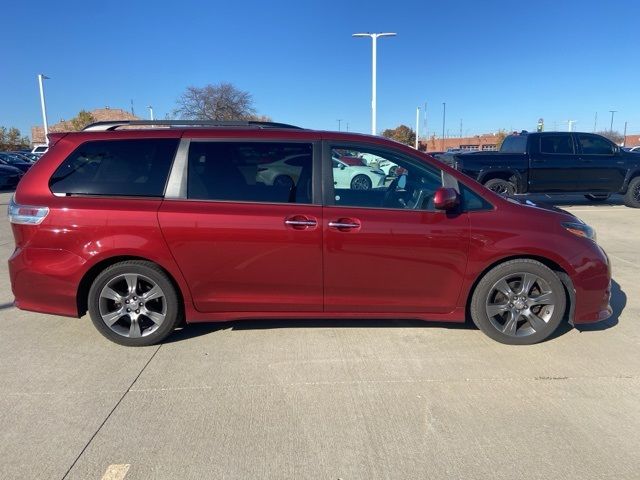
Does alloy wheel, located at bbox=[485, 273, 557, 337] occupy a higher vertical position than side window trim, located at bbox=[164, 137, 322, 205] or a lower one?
lower

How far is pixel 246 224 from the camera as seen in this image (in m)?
3.62

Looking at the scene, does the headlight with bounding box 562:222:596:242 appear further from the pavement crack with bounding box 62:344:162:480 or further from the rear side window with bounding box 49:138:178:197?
the pavement crack with bounding box 62:344:162:480

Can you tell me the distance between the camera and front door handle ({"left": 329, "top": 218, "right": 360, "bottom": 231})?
363 cm

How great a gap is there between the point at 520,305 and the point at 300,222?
195cm

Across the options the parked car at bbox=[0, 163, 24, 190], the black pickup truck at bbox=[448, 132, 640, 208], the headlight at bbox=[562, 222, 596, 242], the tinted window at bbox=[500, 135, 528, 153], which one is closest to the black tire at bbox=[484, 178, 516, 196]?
the black pickup truck at bbox=[448, 132, 640, 208]

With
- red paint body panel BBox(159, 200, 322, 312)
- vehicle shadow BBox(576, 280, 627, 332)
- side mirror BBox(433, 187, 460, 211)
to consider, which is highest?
side mirror BBox(433, 187, 460, 211)

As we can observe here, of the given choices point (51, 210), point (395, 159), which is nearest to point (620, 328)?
point (395, 159)

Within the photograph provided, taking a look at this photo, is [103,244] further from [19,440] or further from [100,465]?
[100,465]

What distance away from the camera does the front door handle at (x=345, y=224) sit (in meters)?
3.63

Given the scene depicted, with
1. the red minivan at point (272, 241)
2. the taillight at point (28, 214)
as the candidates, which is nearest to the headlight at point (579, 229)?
the red minivan at point (272, 241)

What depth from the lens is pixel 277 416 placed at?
2912mm

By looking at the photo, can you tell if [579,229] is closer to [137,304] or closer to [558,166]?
[137,304]

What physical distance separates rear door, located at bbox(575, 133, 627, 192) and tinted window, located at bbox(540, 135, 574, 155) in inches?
10.5

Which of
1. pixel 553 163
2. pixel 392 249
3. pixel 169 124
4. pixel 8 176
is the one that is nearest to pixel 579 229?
pixel 392 249
